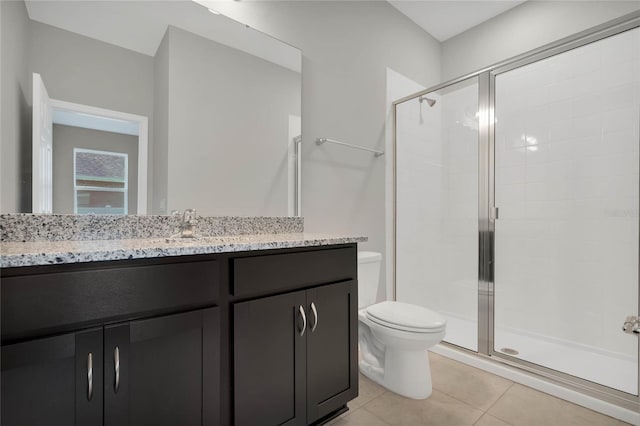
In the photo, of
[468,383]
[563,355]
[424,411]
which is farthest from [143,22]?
[563,355]

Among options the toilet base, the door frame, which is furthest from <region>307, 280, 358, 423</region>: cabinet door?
the door frame

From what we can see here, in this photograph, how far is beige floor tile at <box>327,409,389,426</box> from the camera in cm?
149

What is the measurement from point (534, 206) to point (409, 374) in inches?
62.6

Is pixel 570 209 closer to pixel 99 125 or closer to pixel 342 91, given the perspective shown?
pixel 342 91

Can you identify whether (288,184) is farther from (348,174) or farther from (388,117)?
(388,117)

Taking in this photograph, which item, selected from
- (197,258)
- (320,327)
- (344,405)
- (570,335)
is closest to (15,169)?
(197,258)

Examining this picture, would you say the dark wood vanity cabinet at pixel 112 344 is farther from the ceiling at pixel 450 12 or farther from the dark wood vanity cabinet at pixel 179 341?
the ceiling at pixel 450 12

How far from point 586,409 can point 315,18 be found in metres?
2.67

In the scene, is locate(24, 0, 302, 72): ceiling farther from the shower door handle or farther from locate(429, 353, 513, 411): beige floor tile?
→ the shower door handle

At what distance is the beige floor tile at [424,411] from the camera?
4.97 feet

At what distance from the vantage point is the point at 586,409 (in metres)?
1.61

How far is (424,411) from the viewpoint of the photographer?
1.60 m

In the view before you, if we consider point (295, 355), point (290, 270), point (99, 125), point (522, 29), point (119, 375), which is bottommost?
point (295, 355)

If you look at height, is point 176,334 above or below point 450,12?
below
